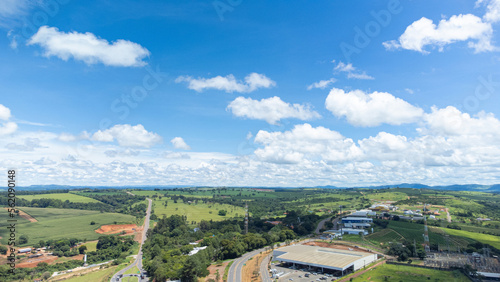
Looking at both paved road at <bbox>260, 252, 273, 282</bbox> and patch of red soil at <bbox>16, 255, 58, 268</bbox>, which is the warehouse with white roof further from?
patch of red soil at <bbox>16, 255, 58, 268</bbox>

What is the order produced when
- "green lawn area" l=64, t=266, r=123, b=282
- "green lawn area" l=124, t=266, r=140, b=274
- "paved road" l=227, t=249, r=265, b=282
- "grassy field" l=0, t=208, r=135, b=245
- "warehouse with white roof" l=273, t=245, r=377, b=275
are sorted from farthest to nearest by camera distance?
"grassy field" l=0, t=208, r=135, b=245
"green lawn area" l=124, t=266, r=140, b=274
"green lawn area" l=64, t=266, r=123, b=282
"warehouse with white roof" l=273, t=245, r=377, b=275
"paved road" l=227, t=249, r=265, b=282

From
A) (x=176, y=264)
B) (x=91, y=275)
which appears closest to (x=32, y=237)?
(x=91, y=275)

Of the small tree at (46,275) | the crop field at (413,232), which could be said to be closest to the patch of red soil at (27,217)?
the small tree at (46,275)

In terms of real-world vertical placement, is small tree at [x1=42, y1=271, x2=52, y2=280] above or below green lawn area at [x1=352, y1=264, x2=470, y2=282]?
below

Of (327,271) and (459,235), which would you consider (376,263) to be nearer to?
(327,271)

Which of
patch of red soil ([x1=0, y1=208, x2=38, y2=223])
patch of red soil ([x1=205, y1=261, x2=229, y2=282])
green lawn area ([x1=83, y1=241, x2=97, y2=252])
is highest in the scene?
patch of red soil ([x1=0, y1=208, x2=38, y2=223])

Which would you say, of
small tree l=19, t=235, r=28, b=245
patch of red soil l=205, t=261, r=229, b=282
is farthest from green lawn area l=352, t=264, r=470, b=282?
small tree l=19, t=235, r=28, b=245

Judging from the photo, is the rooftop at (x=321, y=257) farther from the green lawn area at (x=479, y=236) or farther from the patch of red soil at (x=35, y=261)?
the patch of red soil at (x=35, y=261)
